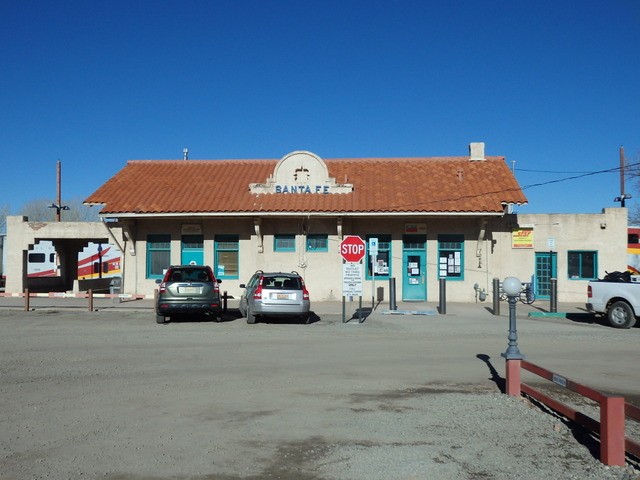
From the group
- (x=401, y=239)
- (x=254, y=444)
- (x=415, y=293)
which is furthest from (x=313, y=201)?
(x=254, y=444)

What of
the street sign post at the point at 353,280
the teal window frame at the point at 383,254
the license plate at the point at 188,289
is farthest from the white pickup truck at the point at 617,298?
the license plate at the point at 188,289

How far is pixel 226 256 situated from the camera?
2564 centimetres

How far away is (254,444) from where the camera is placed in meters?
5.97

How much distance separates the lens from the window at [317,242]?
2511 cm

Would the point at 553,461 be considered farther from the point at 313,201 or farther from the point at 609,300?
the point at 313,201

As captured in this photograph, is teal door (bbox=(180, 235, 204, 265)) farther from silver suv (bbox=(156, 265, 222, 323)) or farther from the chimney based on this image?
the chimney

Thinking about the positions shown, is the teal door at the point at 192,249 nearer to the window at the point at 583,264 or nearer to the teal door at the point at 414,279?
the teal door at the point at 414,279

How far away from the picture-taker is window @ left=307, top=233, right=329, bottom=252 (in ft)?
82.4

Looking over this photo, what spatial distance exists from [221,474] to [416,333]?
35.3 feet

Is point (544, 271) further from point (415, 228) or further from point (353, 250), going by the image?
point (353, 250)

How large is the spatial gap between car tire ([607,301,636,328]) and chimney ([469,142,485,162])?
40.2 ft

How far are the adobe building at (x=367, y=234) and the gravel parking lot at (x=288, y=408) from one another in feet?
34.3

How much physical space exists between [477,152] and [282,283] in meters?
15.0

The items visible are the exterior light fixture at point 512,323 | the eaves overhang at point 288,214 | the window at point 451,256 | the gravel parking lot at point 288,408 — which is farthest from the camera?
the window at point 451,256
